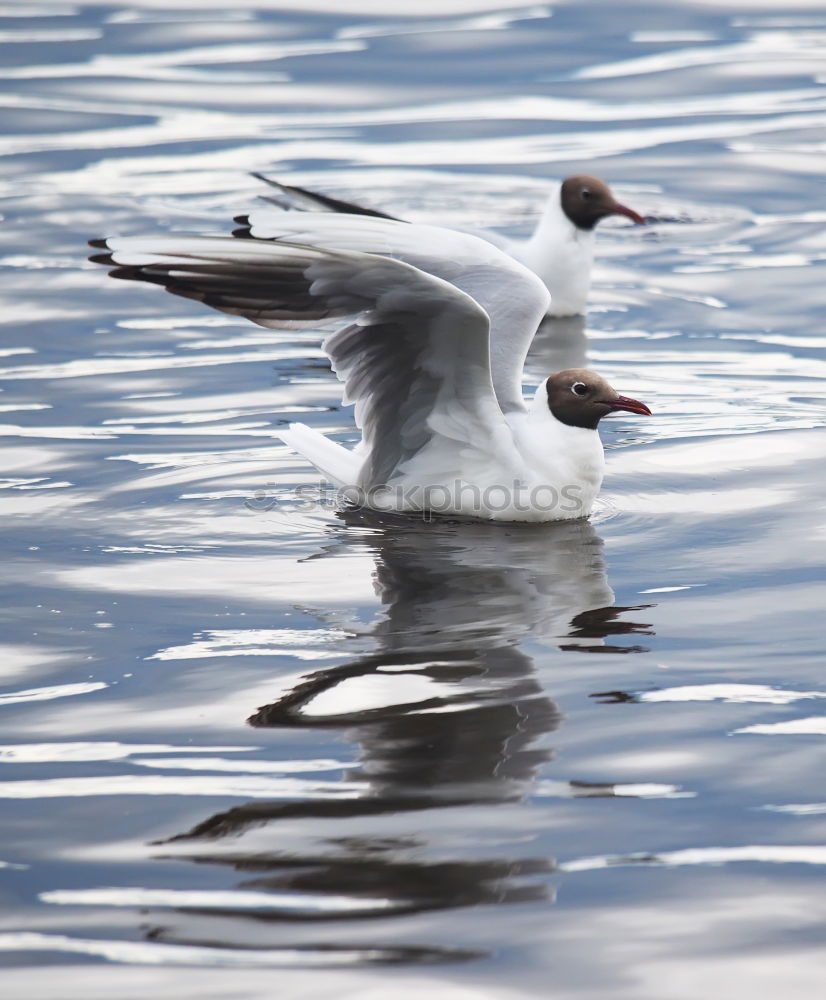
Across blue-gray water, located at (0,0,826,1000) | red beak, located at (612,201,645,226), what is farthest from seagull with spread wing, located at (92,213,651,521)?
red beak, located at (612,201,645,226)

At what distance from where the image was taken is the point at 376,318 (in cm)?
691

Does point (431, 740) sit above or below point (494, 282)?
below

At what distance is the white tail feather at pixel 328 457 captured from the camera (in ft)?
26.0

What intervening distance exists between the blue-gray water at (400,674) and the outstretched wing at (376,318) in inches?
17.0

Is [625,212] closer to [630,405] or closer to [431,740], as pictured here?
[630,405]

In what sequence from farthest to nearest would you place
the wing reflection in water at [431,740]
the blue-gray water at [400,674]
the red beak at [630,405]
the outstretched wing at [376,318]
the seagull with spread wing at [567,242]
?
the seagull with spread wing at [567,242] < the red beak at [630,405] < the outstretched wing at [376,318] < the wing reflection in water at [431,740] < the blue-gray water at [400,674]

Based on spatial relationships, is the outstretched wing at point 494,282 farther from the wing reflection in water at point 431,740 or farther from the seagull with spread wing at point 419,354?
the wing reflection in water at point 431,740

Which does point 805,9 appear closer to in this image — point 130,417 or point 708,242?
point 708,242

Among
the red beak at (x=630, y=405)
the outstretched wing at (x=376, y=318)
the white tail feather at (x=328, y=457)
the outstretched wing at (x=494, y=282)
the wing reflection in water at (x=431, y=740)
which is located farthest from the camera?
the white tail feather at (x=328, y=457)

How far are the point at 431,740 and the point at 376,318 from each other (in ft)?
7.72

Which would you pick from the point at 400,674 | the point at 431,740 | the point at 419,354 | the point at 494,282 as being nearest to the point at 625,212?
the point at 494,282

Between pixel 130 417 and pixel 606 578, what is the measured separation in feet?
12.0

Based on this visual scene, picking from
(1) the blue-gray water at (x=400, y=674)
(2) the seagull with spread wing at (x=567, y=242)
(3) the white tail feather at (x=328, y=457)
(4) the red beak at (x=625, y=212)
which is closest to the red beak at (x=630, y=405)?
(1) the blue-gray water at (x=400, y=674)

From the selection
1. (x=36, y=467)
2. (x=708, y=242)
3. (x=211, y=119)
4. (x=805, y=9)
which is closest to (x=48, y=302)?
(x=36, y=467)
